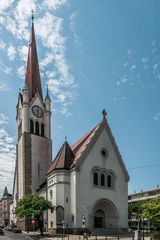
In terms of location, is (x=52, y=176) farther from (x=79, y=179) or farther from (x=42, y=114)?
(x=42, y=114)

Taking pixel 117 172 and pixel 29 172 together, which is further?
pixel 29 172

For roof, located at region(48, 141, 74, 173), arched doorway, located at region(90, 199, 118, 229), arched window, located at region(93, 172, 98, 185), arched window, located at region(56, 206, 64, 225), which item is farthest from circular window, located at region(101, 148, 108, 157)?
arched window, located at region(56, 206, 64, 225)

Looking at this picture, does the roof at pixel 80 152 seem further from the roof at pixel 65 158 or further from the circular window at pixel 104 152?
the circular window at pixel 104 152

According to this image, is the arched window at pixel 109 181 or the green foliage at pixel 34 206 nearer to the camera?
the green foliage at pixel 34 206

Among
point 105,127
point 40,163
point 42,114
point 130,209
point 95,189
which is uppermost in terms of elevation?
point 42,114

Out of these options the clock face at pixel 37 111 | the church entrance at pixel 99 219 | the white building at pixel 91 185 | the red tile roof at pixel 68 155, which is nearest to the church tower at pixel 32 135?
the clock face at pixel 37 111

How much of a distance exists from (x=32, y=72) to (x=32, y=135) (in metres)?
18.9

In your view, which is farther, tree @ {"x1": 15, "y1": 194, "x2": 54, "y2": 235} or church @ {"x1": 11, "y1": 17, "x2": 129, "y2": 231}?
church @ {"x1": 11, "y1": 17, "x2": 129, "y2": 231}

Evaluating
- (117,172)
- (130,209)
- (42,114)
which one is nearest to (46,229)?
(117,172)

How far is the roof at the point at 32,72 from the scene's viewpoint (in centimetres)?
9038

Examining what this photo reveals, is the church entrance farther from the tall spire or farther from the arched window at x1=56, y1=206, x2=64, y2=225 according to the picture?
the tall spire

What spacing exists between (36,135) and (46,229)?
26.4 metres

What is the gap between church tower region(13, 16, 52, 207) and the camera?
263 ft

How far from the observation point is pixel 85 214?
60344 mm
